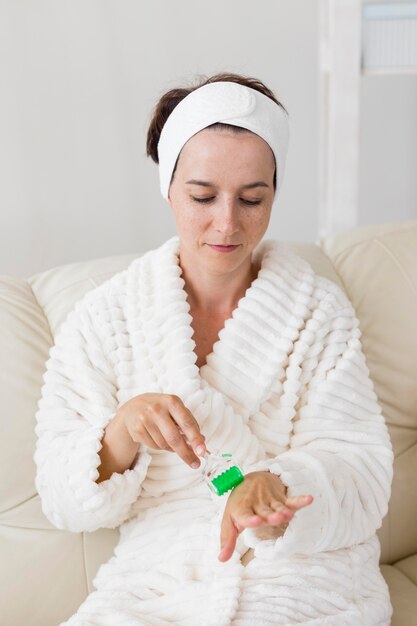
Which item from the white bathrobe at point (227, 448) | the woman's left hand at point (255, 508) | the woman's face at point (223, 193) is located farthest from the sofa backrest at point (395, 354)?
the woman's left hand at point (255, 508)

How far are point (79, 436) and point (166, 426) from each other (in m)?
0.22

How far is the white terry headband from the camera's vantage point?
57.7 inches

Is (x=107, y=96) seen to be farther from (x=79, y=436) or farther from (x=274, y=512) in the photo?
(x=274, y=512)

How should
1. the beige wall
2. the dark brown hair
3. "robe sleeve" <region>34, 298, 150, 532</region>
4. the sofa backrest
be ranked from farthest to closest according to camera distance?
the beige wall, the sofa backrest, the dark brown hair, "robe sleeve" <region>34, 298, 150, 532</region>

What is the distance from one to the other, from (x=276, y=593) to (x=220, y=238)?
0.56 metres

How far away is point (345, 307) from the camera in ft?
5.43

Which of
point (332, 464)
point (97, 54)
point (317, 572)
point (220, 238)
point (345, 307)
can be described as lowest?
point (317, 572)

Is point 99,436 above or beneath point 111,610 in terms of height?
above

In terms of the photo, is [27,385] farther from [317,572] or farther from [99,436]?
[317,572]

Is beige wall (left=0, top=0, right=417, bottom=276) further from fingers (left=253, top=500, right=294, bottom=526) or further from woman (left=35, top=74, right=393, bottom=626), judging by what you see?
fingers (left=253, top=500, right=294, bottom=526)

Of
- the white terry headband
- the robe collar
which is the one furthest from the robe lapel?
the white terry headband

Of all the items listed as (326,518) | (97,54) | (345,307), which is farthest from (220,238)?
(97,54)

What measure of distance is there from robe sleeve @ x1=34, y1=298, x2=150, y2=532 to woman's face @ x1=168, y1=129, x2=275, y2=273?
254mm

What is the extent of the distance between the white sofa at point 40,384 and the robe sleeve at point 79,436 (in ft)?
0.31
